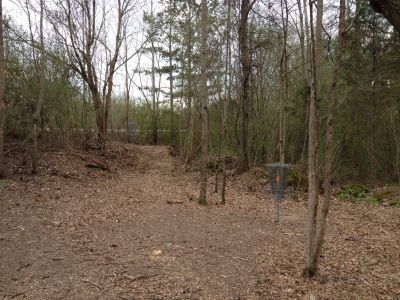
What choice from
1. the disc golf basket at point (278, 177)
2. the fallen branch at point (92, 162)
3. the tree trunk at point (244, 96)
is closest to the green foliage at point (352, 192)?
the tree trunk at point (244, 96)

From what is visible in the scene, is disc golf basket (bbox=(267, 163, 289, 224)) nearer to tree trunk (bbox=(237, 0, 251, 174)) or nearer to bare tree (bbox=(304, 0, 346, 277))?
bare tree (bbox=(304, 0, 346, 277))

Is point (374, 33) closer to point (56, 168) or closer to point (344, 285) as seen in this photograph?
point (344, 285)

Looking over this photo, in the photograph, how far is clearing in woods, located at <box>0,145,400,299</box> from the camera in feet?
13.0

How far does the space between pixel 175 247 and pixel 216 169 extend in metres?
5.37

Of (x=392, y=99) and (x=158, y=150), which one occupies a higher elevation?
(x=392, y=99)

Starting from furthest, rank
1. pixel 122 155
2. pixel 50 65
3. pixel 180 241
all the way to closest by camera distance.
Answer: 1. pixel 122 155
2. pixel 50 65
3. pixel 180 241

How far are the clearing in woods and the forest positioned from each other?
29 millimetres

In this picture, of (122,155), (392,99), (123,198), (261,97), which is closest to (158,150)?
(122,155)

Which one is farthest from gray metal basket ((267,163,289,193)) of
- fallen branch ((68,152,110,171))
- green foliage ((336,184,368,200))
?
fallen branch ((68,152,110,171))

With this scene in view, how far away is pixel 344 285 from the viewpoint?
4070 millimetres

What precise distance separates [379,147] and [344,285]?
10.0 meters

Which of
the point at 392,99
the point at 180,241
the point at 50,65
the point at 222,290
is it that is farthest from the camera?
the point at 50,65

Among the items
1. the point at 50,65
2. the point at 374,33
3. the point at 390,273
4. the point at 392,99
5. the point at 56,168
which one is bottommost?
the point at 390,273

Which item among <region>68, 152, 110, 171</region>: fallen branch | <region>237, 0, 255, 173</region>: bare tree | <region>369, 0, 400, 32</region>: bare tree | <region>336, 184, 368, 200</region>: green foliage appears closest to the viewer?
<region>369, 0, 400, 32</region>: bare tree
